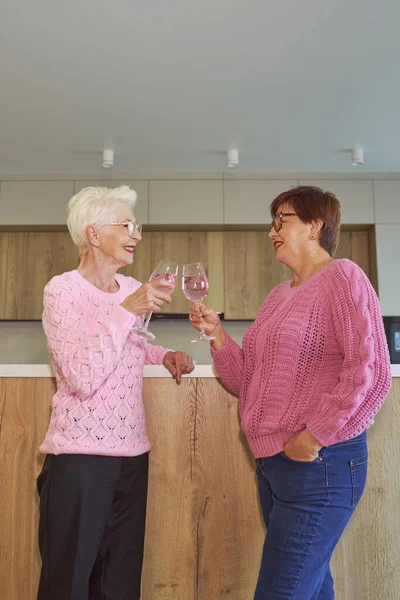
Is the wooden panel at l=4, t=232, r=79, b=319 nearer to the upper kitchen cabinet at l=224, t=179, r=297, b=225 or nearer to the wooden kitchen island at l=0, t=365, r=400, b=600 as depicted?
the upper kitchen cabinet at l=224, t=179, r=297, b=225

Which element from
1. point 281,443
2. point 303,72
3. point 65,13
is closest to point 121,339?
point 281,443

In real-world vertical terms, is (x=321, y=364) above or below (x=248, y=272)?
below

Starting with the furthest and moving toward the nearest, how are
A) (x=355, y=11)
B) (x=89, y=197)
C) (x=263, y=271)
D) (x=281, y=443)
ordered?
(x=263, y=271) < (x=355, y=11) < (x=89, y=197) < (x=281, y=443)

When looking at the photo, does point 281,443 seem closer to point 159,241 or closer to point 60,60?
point 60,60

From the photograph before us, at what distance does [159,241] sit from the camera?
4.49m

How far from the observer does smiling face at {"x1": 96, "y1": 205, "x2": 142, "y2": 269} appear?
151 centimetres

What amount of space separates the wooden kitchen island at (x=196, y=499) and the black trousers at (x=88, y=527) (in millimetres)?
235

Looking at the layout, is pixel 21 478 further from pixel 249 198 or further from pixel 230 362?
pixel 249 198

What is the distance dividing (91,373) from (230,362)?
42 cm

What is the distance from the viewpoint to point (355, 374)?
1.12 m

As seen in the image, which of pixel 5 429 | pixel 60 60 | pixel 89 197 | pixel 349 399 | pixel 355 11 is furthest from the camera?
pixel 60 60

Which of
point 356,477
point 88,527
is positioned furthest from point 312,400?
point 88,527

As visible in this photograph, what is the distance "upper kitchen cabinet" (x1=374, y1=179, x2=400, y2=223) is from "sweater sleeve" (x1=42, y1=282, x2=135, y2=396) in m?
3.51

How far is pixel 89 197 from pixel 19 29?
1477 millimetres
